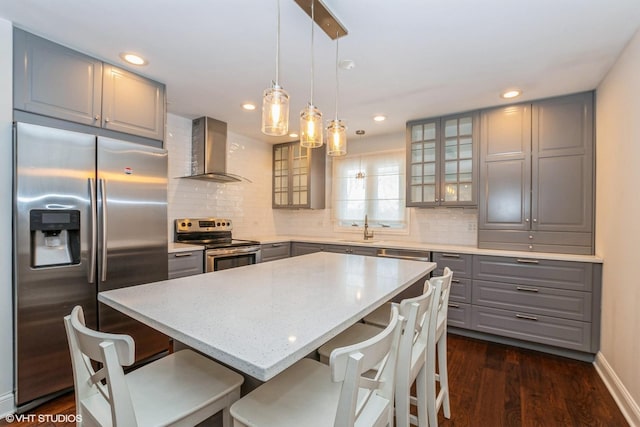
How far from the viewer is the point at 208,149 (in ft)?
12.0

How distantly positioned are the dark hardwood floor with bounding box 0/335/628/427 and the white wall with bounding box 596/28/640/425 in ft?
0.46

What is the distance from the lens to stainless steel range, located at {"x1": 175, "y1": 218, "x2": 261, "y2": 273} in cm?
323

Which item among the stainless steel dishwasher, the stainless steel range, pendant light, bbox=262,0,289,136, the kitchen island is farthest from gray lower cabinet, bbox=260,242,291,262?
pendant light, bbox=262,0,289,136

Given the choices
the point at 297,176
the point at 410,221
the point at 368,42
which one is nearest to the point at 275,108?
the point at 368,42

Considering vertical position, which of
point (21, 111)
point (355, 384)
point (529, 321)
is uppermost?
point (21, 111)

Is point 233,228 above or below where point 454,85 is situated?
below

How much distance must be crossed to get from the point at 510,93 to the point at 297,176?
2876 mm

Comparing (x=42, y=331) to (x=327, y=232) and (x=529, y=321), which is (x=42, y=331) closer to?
(x=327, y=232)

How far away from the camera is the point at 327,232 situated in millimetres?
4836

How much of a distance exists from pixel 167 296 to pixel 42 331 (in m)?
1.28

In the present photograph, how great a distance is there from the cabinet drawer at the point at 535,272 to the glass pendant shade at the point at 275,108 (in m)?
2.51

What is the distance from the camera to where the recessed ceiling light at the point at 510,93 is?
2820 millimetres

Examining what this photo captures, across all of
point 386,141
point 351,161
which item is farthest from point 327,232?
point 386,141

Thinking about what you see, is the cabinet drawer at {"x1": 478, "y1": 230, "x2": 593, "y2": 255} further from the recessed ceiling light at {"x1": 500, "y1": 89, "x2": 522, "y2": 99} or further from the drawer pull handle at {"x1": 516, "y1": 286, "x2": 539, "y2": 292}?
the recessed ceiling light at {"x1": 500, "y1": 89, "x2": 522, "y2": 99}
